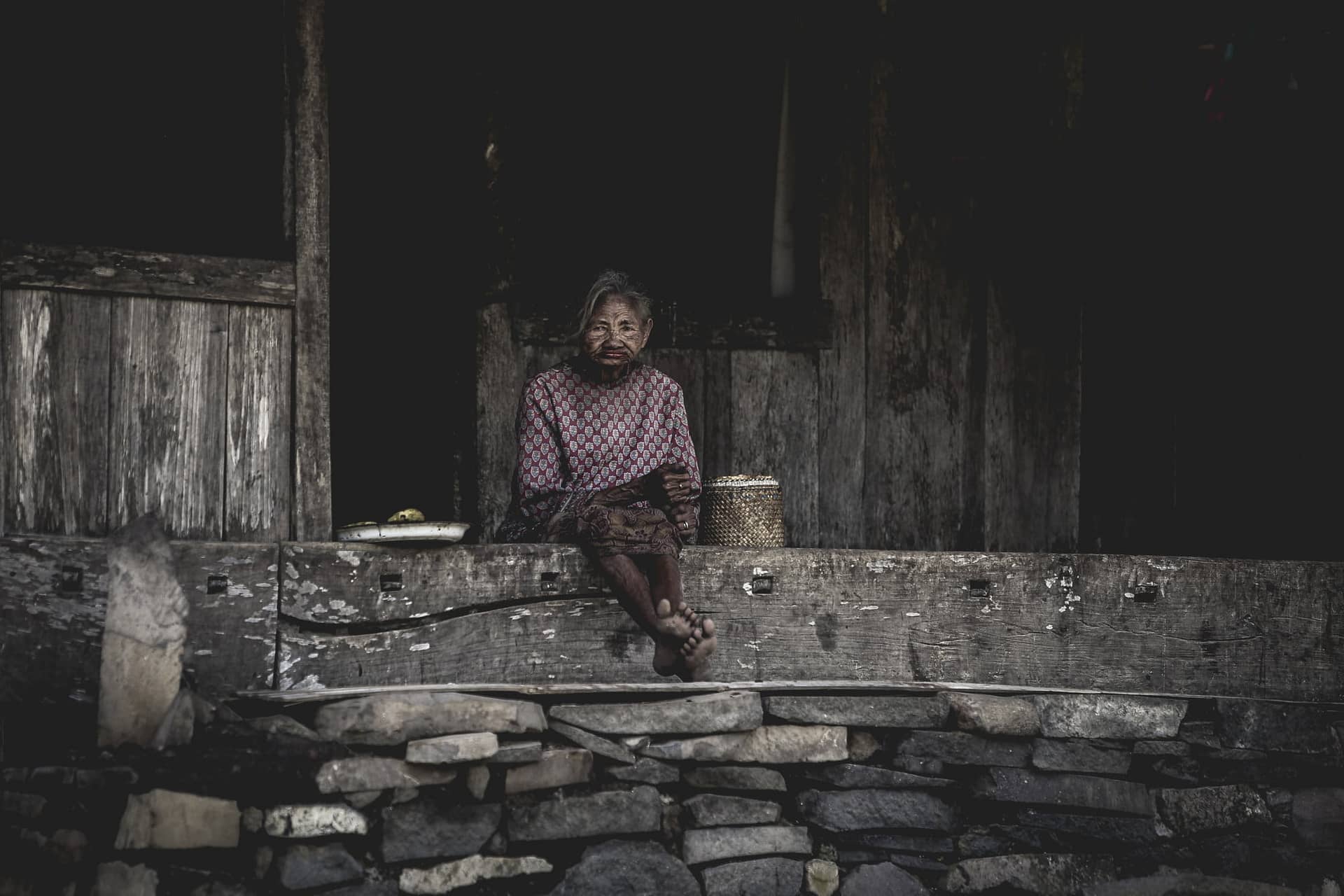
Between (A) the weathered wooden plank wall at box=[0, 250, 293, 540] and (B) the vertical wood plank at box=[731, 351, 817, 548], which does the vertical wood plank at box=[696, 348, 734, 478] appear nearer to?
(B) the vertical wood plank at box=[731, 351, 817, 548]

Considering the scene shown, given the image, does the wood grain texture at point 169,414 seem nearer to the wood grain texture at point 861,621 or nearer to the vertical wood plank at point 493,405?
the wood grain texture at point 861,621

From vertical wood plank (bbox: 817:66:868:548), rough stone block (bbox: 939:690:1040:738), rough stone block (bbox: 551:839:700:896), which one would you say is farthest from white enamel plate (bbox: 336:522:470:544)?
vertical wood plank (bbox: 817:66:868:548)

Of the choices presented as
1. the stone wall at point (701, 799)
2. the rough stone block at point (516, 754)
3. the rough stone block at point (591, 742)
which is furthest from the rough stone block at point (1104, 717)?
the rough stone block at point (516, 754)

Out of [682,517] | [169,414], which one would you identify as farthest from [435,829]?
[169,414]

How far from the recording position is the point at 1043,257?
5.91 meters

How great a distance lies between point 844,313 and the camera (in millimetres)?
5734

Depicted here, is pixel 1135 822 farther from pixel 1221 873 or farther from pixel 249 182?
pixel 249 182

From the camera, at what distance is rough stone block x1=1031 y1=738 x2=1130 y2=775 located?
4.68m

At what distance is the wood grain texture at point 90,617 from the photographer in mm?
3998

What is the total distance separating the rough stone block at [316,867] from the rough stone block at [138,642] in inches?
20.7

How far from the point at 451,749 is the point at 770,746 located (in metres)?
1.04

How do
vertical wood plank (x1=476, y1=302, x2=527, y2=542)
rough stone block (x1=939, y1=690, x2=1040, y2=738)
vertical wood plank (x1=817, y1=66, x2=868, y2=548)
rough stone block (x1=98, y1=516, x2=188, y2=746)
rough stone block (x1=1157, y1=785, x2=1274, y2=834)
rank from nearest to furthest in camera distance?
1. rough stone block (x1=98, y1=516, x2=188, y2=746)
2. rough stone block (x1=939, y1=690, x2=1040, y2=738)
3. rough stone block (x1=1157, y1=785, x2=1274, y2=834)
4. vertical wood plank (x1=476, y1=302, x2=527, y2=542)
5. vertical wood plank (x1=817, y1=66, x2=868, y2=548)

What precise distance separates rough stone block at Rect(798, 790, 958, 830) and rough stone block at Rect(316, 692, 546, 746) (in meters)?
0.95

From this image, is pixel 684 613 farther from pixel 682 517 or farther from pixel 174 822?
pixel 174 822
